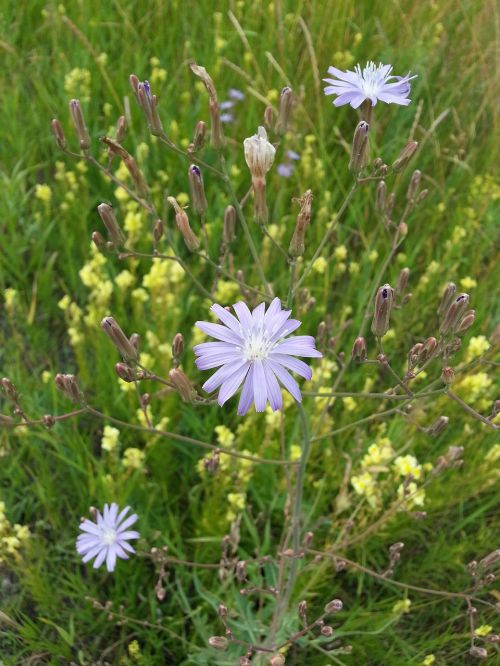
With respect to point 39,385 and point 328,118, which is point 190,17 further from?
point 39,385

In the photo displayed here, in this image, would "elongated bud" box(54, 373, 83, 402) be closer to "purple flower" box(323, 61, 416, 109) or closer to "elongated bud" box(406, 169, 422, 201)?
"purple flower" box(323, 61, 416, 109)

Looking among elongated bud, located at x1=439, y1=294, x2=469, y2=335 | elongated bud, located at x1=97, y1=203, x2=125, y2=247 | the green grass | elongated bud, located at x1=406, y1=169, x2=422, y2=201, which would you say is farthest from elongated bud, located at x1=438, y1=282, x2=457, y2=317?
elongated bud, located at x1=97, y1=203, x2=125, y2=247

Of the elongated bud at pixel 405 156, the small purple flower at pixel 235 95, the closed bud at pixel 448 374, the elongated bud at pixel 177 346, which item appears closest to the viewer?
the closed bud at pixel 448 374

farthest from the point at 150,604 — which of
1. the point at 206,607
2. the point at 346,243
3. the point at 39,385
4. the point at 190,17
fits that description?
the point at 190,17

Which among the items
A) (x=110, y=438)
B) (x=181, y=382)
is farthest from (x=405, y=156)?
(x=110, y=438)

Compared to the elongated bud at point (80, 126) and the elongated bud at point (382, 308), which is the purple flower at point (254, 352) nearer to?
the elongated bud at point (382, 308)

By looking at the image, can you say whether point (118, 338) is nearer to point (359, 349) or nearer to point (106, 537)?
point (359, 349)

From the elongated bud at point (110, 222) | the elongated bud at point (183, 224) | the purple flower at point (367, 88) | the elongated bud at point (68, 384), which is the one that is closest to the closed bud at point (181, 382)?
the elongated bud at point (68, 384)
